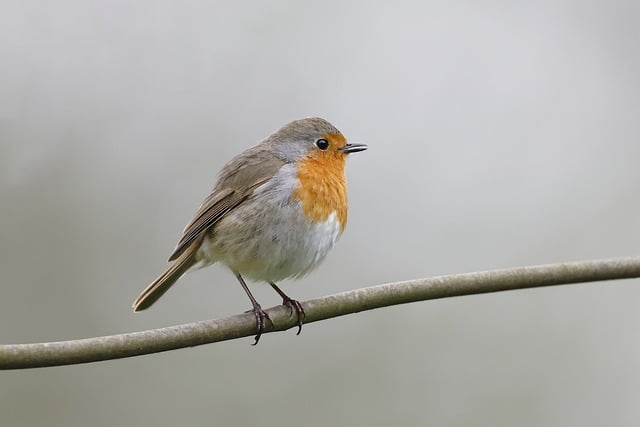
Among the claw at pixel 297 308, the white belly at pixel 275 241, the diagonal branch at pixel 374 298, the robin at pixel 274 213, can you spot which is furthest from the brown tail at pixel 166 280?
the diagonal branch at pixel 374 298

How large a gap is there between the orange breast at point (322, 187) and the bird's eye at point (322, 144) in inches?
1.3

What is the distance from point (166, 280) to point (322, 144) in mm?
1080

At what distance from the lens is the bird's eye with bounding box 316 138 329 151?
456 cm

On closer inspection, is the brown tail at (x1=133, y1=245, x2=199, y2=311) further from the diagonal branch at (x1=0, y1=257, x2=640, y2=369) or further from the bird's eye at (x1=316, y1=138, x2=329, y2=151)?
the diagonal branch at (x1=0, y1=257, x2=640, y2=369)

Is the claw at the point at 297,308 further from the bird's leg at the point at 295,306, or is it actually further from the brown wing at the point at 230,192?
the brown wing at the point at 230,192

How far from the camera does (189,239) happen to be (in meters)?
4.37

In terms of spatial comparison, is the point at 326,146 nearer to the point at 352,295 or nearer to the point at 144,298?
the point at 144,298

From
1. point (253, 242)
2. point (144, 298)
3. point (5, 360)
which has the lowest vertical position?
point (144, 298)

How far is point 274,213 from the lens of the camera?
411 cm

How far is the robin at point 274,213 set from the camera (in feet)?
13.5

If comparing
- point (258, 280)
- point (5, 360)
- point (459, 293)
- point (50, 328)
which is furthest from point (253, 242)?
point (50, 328)

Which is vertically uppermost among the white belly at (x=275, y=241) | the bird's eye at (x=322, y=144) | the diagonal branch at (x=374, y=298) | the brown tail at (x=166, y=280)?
the bird's eye at (x=322, y=144)

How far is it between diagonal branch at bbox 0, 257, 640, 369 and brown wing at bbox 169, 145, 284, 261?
1.24 meters

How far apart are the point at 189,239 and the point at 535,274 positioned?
80.9 inches
